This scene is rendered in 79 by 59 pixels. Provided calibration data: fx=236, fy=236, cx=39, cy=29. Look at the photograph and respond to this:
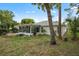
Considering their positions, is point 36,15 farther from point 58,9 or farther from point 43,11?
point 58,9

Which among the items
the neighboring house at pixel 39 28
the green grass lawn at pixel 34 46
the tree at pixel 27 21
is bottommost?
the green grass lawn at pixel 34 46

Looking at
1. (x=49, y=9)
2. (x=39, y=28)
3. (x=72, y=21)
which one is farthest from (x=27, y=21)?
(x=72, y=21)

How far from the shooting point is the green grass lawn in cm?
261

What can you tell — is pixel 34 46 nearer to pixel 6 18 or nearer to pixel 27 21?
pixel 27 21

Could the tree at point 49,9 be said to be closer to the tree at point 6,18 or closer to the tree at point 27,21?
the tree at point 27,21

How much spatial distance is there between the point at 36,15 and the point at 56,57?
1.70 feet

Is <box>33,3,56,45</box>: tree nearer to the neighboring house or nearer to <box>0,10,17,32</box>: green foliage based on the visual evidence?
the neighboring house

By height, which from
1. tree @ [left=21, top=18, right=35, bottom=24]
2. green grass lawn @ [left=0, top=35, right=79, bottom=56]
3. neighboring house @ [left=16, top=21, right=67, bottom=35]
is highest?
tree @ [left=21, top=18, right=35, bottom=24]

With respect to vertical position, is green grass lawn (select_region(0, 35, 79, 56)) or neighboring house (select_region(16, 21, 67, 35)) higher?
neighboring house (select_region(16, 21, 67, 35))

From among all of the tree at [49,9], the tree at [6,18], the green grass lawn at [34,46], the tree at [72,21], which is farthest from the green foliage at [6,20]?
the tree at [72,21]

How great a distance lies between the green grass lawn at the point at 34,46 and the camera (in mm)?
2609

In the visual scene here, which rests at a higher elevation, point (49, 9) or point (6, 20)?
point (49, 9)

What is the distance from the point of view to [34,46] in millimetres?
2635

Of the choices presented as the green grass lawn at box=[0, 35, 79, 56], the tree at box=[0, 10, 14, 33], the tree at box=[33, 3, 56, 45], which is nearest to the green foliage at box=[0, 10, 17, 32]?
the tree at box=[0, 10, 14, 33]
